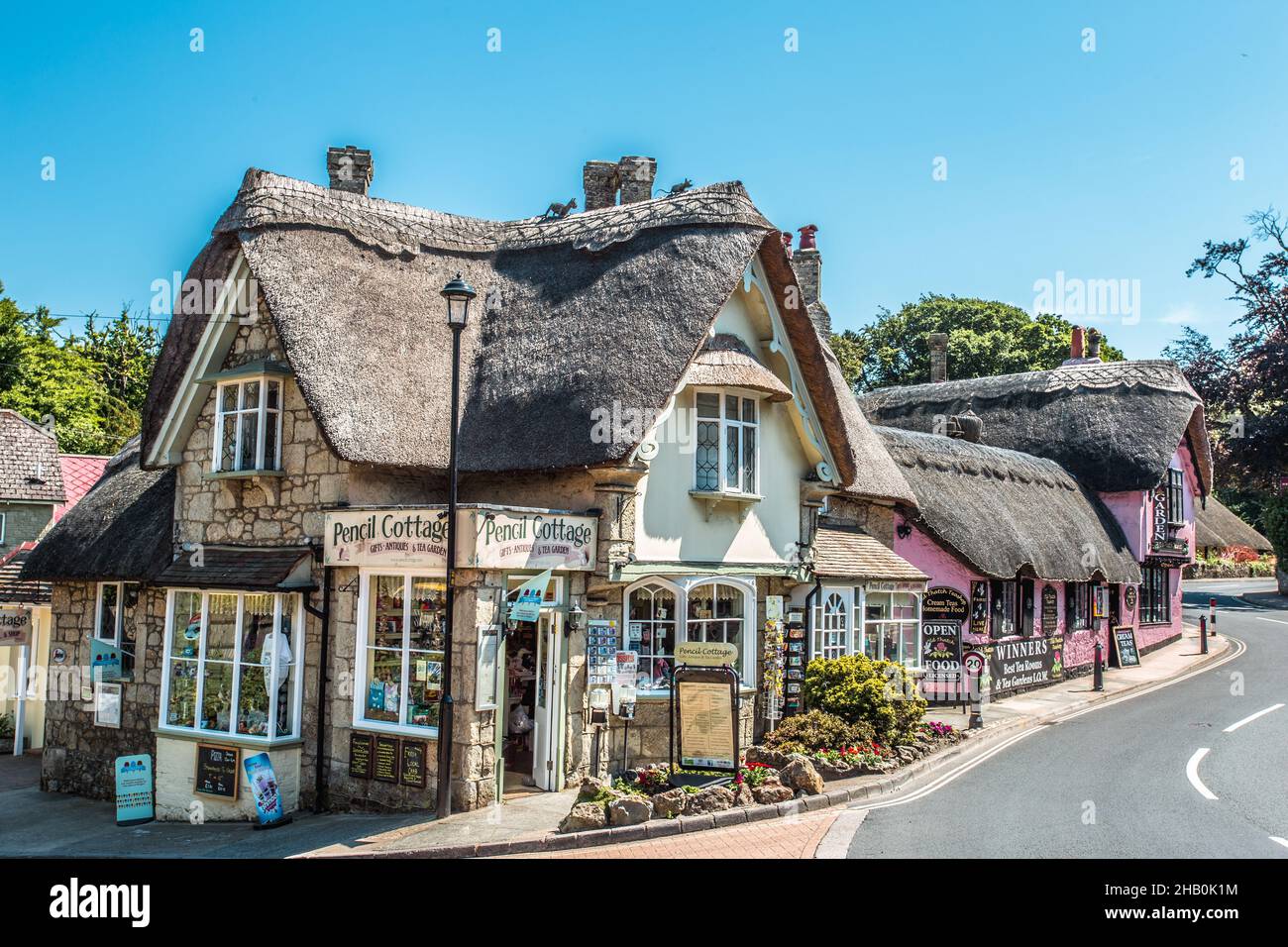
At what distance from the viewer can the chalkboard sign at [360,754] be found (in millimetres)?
14109

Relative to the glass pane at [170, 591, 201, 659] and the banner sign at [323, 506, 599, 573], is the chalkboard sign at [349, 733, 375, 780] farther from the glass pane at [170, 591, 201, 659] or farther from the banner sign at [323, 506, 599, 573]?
the glass pane at [170, 591, 201, 659]

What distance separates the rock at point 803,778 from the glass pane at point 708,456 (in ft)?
14.3

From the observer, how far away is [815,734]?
15750 mm

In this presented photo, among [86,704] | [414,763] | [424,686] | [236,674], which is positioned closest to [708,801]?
[414,763]

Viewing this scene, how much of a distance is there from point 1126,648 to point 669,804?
22.0m

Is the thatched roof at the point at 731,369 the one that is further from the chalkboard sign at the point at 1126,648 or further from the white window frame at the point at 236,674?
the chalkboard sign at the point at 1126,648

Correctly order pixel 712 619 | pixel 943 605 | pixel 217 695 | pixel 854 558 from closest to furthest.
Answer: pixel 217 695 < pixel 712 619 < pixel 854 558 < pixel 943 605

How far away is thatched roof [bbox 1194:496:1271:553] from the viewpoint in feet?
153

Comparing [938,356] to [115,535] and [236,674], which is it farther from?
[236,674]

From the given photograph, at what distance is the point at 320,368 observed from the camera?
1480 centimetres

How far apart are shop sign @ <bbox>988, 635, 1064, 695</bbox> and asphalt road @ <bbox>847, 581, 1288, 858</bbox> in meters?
2.24

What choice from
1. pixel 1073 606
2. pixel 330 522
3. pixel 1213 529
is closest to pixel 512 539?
pixel 330 522
